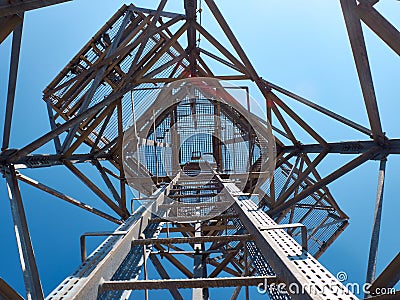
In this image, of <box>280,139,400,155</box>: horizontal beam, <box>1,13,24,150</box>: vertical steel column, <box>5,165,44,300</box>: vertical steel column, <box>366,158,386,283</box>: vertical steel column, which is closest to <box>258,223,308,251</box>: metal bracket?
<box>366,158,386,283</box>: vertical steel column

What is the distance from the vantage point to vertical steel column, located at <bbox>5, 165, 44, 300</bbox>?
4.22 m

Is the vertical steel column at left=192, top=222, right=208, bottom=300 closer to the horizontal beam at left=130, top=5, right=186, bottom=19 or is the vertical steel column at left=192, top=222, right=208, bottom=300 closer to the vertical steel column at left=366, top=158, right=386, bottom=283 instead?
the vertical steel column at left=366, top=158, right=386, bottom=283

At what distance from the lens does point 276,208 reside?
7.43 metres

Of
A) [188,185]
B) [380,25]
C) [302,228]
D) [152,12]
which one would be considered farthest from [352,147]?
[152,12]

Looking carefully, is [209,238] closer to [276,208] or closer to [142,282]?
[142,282]

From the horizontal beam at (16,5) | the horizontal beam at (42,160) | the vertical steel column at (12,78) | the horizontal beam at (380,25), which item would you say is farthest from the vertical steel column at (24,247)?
the horizontal beam at (380,25)

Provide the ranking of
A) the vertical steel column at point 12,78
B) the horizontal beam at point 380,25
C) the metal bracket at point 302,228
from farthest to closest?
the vertical steel column at point 12,78, the horizontal beam at point 380,25, the metal bracket at point 302,228

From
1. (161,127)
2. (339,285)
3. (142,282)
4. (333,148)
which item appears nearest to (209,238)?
(142,282)

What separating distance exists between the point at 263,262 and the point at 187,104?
9.18m

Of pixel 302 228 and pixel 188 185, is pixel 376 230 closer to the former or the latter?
pixel 302 228

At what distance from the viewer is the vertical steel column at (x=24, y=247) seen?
422 cm

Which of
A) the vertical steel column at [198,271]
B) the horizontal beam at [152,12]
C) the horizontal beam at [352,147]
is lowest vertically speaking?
the vertical steel column at [198,271]

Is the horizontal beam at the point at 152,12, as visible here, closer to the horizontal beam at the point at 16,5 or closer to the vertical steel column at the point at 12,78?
the vertical steel column at the point at 12,78

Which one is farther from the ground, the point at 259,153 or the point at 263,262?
the point at 259,153
